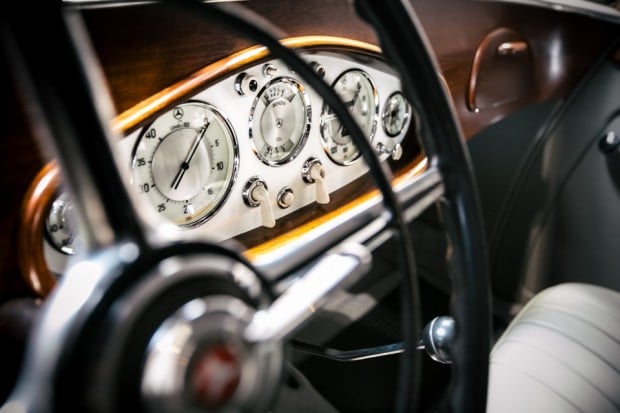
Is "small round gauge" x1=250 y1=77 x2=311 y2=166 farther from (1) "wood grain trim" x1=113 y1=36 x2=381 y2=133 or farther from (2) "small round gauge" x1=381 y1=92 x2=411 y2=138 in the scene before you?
(2) "small round gauge" x1=381 y1=92 x2=411 y2=138

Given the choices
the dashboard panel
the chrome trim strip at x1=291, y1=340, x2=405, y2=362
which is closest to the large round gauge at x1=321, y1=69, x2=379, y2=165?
the dashboard panel

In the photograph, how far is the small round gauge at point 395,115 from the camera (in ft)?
3.84

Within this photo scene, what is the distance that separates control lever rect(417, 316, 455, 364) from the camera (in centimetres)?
57

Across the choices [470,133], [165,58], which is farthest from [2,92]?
[470,133]

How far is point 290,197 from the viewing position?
0.94 meters

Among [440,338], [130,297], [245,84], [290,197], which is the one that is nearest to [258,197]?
[290,197]

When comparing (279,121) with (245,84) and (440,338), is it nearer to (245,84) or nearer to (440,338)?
(245,84)

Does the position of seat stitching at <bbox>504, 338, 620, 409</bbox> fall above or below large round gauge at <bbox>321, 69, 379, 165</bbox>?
below

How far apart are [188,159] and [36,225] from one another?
0.26 metres

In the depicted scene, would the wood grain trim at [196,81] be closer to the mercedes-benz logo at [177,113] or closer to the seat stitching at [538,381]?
the mercedes-benz logo at [177,113]

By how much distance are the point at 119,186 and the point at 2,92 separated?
34 cm

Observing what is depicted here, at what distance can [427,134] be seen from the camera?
21.4 inches

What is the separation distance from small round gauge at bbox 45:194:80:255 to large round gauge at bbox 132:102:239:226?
112 mm

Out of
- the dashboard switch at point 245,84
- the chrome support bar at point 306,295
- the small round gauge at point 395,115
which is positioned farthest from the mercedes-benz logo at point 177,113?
the small round gauge at point 395,115
